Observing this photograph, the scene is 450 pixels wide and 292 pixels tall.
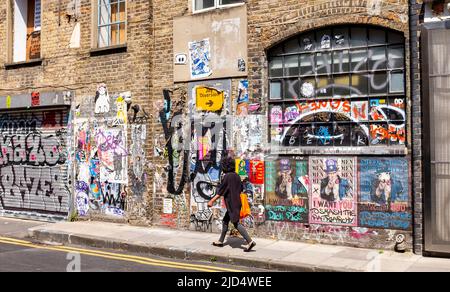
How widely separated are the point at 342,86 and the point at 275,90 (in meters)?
1.42

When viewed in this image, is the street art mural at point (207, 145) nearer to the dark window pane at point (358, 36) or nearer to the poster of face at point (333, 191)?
the poster of face at point (333, 191)

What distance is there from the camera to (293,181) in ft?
34.4

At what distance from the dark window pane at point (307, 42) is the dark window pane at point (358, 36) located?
0.79 meters

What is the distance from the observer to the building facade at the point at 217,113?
9594 mm

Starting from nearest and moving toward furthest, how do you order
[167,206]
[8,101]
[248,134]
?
[248,134] → [167,206] → [8,101]

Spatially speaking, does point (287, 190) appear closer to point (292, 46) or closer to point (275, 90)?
point (275, 90)

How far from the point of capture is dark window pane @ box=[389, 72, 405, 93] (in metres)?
9.49

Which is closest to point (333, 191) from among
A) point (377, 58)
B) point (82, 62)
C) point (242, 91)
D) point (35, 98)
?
point (377, 58)

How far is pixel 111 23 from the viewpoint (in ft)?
43.9

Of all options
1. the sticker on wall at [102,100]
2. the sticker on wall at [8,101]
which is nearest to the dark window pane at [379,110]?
the sticker on wall at [102,100]

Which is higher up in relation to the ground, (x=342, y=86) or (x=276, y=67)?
(x=276, y=67)

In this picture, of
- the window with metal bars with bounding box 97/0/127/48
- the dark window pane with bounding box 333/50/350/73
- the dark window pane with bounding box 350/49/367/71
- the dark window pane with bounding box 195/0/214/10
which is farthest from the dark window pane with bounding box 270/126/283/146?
the window with metal bars with bounding box 97/0/127/48

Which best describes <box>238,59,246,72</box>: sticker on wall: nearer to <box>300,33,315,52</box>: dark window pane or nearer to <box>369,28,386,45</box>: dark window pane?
<box>300,33,315,52</box>: dark window pane

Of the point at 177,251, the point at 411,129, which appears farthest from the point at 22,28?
the point at 411,129
